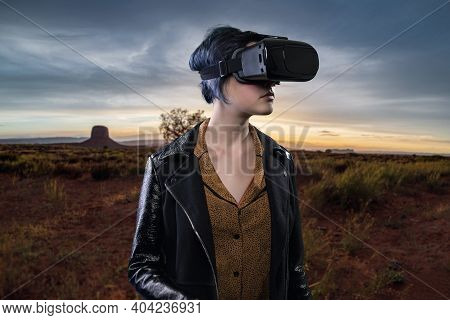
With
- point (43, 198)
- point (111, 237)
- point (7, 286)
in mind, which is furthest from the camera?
point (43, 198)

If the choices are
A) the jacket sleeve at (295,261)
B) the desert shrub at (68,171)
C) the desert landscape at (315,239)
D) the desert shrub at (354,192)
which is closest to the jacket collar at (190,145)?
the jacket sleeve at (295,261)

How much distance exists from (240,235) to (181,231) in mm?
207

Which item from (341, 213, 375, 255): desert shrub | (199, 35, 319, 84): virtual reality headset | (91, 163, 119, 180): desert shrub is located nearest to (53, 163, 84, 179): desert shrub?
(91, 163, 119, 180): desert shrub

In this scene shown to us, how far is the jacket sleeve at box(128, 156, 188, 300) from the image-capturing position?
133 centimetres

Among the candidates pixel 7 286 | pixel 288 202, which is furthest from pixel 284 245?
pixel 7 286

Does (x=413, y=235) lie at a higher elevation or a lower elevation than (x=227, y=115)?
lower

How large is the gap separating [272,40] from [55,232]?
410 centimetres

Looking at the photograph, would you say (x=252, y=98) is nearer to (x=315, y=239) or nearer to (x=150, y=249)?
(x=150, y=249)

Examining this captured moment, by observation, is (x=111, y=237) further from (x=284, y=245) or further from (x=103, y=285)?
(x=284, y=245)

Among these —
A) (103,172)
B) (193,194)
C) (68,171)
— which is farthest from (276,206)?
(68,171)

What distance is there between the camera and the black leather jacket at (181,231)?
139 centimetres

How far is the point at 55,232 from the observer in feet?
15.4

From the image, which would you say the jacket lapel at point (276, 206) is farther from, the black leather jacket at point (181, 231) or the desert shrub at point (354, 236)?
the desert shrub at point (354, 236)

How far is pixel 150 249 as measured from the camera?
142cm
